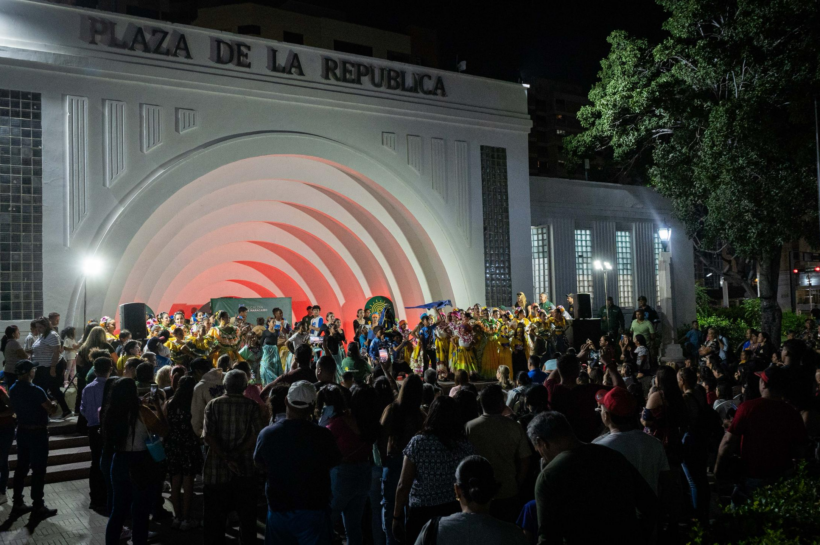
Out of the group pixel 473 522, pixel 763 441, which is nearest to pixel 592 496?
pixel 473 522

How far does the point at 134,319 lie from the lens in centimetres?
1452

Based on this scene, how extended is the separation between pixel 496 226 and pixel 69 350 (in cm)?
1266

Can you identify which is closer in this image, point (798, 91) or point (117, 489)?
point (117, 489)

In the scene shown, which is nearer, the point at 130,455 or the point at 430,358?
the point at 130,455

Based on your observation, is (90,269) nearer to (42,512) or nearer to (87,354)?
(87,354)

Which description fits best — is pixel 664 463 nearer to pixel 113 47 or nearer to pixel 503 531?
pixel 503 531

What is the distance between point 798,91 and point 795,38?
76.4 inches

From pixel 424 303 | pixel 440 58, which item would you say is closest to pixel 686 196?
pixel 424 303

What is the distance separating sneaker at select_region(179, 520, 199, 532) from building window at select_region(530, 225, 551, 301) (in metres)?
17.6

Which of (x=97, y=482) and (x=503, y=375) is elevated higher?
(x=503, y=375)

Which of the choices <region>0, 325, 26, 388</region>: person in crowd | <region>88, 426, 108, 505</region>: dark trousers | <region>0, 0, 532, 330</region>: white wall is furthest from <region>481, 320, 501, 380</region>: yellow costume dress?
<region>88, 426, 108, 505</region>: dark trousers

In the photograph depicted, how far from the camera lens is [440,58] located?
34.3 metres

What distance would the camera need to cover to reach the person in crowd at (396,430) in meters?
5.66

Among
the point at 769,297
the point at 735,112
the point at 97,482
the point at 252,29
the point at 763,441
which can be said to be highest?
the point at 252,29
